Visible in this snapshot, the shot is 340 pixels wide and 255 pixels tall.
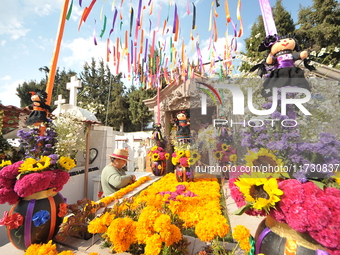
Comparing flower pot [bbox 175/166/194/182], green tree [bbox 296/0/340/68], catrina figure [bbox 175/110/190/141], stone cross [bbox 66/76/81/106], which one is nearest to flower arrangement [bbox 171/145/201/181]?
flower pot [bbox 175/166/194/182]

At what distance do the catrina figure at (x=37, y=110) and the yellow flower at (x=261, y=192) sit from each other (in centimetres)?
368

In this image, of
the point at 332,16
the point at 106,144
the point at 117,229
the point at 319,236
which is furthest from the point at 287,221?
the point at 332,16

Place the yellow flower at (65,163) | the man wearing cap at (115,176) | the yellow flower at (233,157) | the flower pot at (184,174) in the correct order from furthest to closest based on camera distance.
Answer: the flower pot at (184,174) < the yellow flower at (233,157) < the man wearing cap at (115,176) < the yellow flower at (65,163)

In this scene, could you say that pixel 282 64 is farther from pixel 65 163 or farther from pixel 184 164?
pixel 184 164

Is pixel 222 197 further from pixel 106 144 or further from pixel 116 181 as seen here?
pixel 106 144

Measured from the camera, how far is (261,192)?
105 cm

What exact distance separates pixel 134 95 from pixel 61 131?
1679cm

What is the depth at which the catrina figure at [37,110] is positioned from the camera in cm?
315

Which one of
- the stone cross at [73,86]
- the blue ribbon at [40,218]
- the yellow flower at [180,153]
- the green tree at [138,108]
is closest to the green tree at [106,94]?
the green tree at [138,108]

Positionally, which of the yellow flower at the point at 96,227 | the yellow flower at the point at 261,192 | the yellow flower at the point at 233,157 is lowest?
the yellow flower at the point at 96,227

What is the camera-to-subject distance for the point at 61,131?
4.55 m

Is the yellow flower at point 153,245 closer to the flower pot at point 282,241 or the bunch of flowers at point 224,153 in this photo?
the flower pot at point 282,241

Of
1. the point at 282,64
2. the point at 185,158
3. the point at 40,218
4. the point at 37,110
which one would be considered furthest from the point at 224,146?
the point at 37,110

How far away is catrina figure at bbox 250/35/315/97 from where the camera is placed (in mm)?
1907
